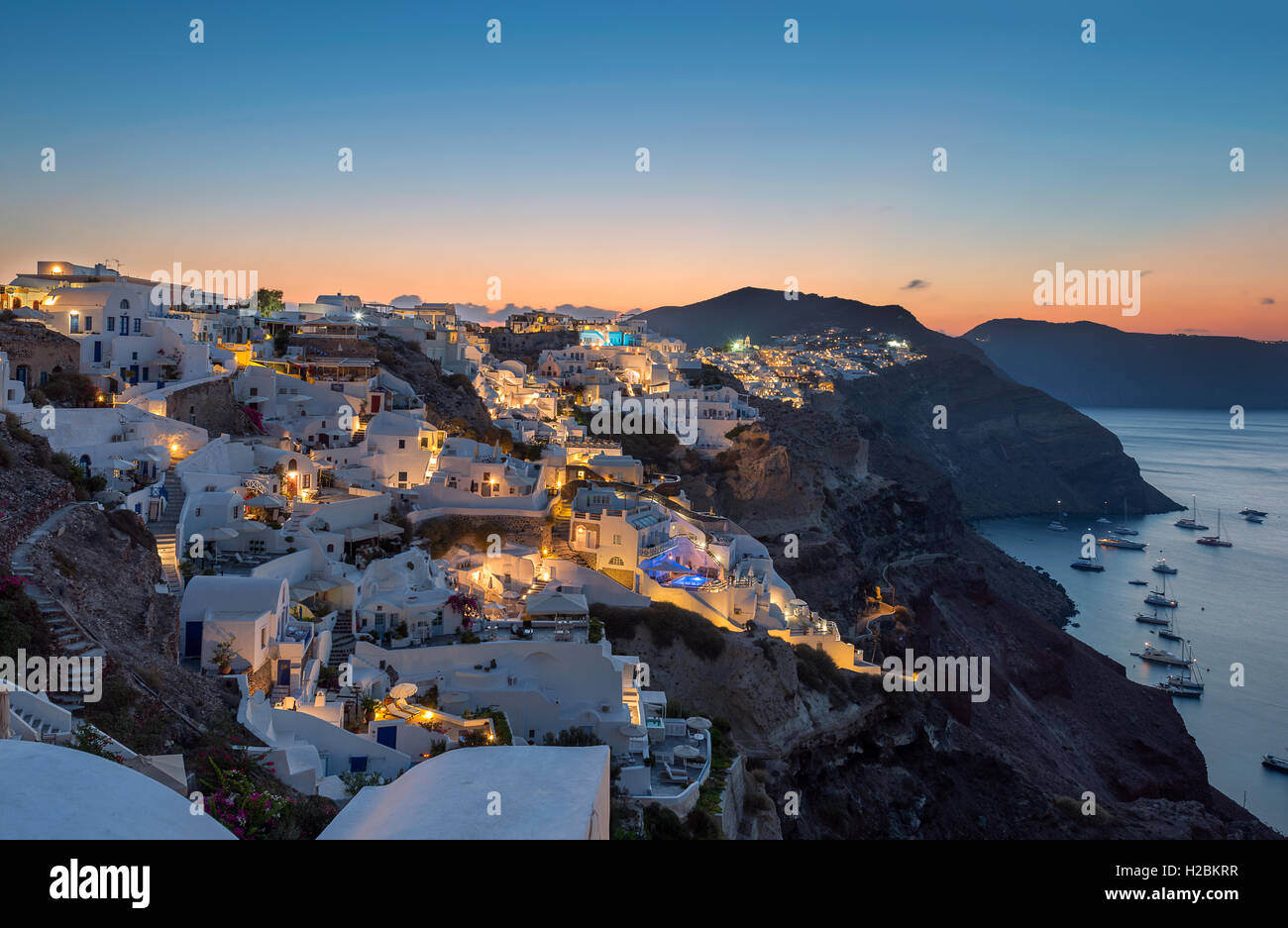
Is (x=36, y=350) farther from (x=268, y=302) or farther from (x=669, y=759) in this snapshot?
(x=268, y=302)

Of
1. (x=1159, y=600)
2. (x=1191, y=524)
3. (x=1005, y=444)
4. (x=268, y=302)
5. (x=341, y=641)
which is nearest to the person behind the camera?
(x=341, y=641)

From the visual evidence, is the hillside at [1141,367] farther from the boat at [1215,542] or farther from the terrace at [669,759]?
the terrace at [669,759]

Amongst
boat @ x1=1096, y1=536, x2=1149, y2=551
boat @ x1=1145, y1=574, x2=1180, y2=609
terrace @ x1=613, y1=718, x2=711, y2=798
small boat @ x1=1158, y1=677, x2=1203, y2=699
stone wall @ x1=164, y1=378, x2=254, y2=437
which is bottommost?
small boat @ x1=1158, y1=677, x2=1203, y2=699

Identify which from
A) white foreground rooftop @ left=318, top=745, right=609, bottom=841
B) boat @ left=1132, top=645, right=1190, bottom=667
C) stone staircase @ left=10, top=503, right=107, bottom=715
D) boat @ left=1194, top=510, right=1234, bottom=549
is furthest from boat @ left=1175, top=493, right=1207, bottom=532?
stone staircase @ left=10, top=503, right=107, bottom=715

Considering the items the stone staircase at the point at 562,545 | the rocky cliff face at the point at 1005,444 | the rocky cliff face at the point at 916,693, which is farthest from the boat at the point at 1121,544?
the stone staircase at the point at 562,545

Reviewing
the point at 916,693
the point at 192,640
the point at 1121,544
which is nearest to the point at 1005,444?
the point at 1121,544

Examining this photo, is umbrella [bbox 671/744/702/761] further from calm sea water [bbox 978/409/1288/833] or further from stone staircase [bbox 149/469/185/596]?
calm sea water [bbox 978/409/1288/833]
